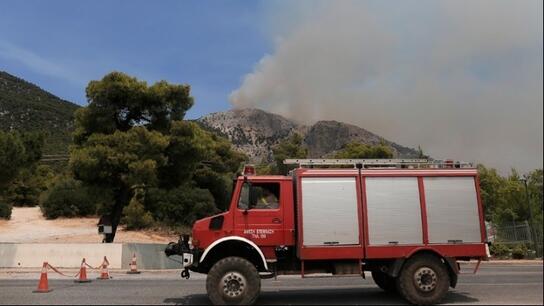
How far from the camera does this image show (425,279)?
1055 cm

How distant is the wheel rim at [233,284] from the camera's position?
401 inches

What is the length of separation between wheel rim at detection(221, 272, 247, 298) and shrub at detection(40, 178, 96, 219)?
39.2 meters

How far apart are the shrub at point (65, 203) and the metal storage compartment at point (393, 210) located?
39.9 metres

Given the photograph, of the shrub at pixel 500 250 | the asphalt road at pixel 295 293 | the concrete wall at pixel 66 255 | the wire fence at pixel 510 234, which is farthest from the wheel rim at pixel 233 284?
the shrub at pixel 500 250

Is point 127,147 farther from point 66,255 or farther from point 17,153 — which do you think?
point 66,255

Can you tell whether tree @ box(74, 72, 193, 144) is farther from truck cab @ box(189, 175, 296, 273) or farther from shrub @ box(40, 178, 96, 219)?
truck cab @ box(189, 175, 296, 273)

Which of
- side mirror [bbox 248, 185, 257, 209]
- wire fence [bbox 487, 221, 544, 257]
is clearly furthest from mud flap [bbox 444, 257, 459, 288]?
wire fence [bbox 487, 221, 544, 257]

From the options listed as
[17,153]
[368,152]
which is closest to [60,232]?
[17,153]

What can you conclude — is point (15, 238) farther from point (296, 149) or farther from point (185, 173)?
point (296, 149)

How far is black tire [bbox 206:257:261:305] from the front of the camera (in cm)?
1016

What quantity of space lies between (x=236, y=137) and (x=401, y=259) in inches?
5587

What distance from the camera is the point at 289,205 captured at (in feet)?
36.1

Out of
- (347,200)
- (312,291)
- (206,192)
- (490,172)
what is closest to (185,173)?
(206,192)

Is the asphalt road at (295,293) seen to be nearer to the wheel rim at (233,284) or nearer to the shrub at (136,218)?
the wheel rim at (233,284)
